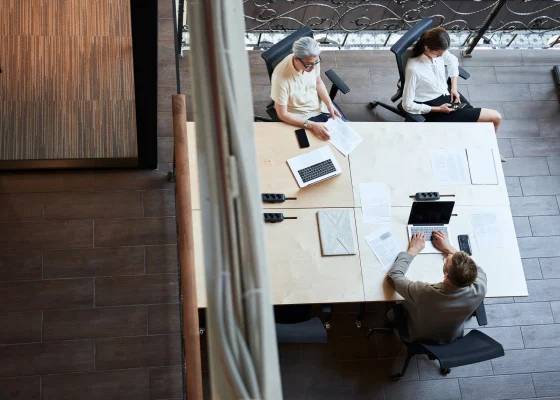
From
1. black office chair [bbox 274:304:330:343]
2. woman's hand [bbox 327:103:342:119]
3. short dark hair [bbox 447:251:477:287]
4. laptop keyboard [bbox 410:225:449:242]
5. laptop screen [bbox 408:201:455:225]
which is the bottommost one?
black office chair [bbox 274:304:330:343]

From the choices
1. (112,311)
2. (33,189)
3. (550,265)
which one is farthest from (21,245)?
(550,265)

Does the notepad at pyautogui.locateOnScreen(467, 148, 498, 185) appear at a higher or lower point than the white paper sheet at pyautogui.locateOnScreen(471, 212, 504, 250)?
higher

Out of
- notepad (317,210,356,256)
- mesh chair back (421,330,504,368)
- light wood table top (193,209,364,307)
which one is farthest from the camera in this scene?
notepad (317,210,356,256)

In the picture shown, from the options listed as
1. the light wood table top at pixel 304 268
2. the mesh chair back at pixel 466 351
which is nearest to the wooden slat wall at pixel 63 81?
the light wood table top at pixel 304 268

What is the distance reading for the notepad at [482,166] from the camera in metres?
4.01

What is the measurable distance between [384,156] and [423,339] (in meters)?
1.19

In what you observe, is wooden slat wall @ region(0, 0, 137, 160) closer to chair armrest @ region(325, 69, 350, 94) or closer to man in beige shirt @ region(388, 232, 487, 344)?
chair armrest @ region(325, 69, 350, 94)

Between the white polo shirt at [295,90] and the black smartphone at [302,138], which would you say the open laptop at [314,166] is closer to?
the black smartphone at [302,138]

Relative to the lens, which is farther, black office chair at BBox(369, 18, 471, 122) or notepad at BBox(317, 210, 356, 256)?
black office chair at BBox(369, 18, 471, 122)

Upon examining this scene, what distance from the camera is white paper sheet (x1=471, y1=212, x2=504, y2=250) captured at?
3826 millimetres

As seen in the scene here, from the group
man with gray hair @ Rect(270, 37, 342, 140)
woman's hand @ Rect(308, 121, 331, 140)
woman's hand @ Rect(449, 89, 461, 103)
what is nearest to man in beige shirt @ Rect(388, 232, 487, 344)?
woman's hand @ Rect(308, 121, 331, 140)

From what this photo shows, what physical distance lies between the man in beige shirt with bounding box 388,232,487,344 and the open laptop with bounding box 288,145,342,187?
67 centimetres

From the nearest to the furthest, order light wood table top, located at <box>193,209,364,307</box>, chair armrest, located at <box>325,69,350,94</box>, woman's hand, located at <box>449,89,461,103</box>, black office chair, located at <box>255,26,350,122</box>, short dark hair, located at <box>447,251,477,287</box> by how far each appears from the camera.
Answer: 1. short dark hair, located at <box>447,251,477,287</box>
2. light wood table top, located at <box>193,209,364,307</box>
3. black office chair, located at <box>255,26,350,122</box>
4. chair armrest, located at <box>325,69,350,94</box>
5. woman's hand, located at <box>449,89,461,103</box>

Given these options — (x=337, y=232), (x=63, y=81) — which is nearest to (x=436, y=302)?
(x=337, y=232)
